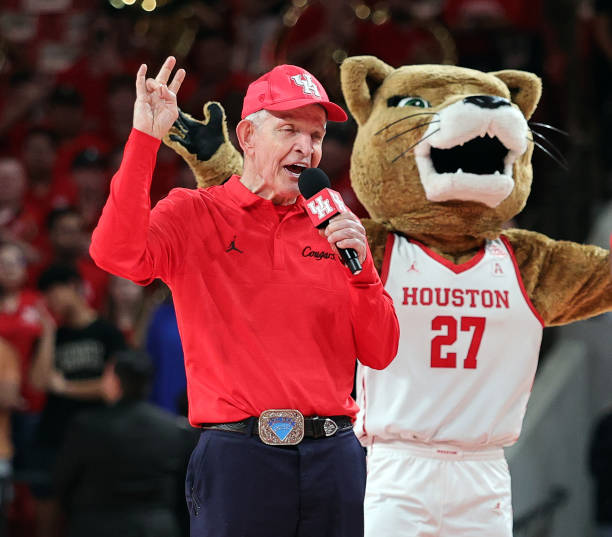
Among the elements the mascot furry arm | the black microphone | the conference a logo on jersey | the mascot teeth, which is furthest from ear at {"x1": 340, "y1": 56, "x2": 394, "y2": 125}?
the black microphone

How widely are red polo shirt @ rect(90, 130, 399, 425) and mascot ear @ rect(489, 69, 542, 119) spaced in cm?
121

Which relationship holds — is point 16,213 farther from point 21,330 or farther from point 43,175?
point 21,330

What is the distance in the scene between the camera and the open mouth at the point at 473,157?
392 centimetres

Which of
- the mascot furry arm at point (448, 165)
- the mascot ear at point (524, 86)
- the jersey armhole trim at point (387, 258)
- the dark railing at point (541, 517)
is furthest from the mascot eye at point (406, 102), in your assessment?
the dark railing at point (541, 517)

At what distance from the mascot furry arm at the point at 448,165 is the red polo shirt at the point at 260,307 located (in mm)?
670

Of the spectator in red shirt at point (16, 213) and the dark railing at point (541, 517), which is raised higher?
the spectator in red shirt at point (16, 213)

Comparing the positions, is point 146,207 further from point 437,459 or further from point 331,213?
point 437,459

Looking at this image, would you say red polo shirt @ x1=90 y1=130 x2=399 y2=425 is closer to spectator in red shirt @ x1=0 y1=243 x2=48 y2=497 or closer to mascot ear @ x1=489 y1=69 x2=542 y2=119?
mascot ear @ x1=489 y1=69 x2=542 y2=119

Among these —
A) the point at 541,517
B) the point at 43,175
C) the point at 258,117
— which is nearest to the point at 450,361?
the point at 258,117

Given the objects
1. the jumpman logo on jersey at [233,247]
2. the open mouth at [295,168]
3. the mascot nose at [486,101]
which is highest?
the mascot nose at [486,101]

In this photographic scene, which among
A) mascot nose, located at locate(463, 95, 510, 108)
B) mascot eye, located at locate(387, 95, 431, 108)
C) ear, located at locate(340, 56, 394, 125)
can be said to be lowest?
mascot nose, located at locate(463, 95, 510, 108)

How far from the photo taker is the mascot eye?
404 cm

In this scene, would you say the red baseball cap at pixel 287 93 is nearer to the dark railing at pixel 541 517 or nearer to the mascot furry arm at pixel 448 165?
the mascot furry arm at pixel 448 165

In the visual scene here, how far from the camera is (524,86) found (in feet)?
13.7
